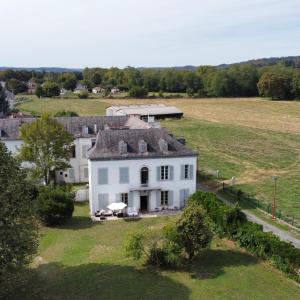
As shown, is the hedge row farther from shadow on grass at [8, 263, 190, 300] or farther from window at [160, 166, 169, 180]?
shadow on grass at [8, 263, 190, 300]

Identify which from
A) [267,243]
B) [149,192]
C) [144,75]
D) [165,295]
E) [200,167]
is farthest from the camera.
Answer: [144,75]

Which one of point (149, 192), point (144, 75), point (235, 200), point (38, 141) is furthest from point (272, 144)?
point (144, 75)

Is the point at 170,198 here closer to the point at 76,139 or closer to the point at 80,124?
the point at 76,139

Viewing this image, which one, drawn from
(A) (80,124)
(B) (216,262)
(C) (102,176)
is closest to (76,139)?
(A) (80,124)

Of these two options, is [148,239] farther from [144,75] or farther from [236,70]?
[144,75]

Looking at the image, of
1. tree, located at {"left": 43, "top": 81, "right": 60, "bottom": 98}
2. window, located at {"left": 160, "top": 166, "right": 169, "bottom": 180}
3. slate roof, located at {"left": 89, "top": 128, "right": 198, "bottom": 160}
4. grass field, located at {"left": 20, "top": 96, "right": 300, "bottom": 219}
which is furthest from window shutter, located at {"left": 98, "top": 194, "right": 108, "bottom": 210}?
tree, located at {"left": 43, "top": 81, "right": 60, "bottom": 98}

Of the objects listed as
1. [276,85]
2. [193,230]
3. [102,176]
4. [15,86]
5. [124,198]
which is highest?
[276,85]

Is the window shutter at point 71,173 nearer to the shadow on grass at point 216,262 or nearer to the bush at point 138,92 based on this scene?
the shadow on grass at point 216,262
